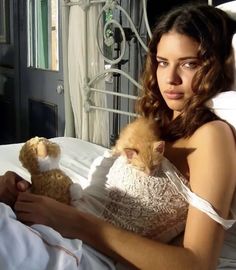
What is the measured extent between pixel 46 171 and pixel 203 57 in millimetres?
460

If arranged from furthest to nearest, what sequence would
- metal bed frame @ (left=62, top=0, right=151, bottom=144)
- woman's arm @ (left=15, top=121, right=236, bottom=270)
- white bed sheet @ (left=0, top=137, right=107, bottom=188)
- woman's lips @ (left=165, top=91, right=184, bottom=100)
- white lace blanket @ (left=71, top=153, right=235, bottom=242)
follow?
1. metal bed frame @ (left=62, top=0, right=151, bottom=144)
2. white bed sheet @ (left=0, top=137, right=107, bottom=188)
3. woman's lips @ (left=165, top=91, right=184, bottom=100)
4. white lace blanket @ (left=71, top=153, right=235, bottom=242)
5. woman's arm @ (left=15, top=121, right=236, bottom=270)

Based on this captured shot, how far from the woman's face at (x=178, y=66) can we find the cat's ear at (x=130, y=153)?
183mm

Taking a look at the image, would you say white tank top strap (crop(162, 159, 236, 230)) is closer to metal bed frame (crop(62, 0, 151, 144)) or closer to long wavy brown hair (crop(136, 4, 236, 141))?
long wavy brown hair (crop(136, 4, 236, 141))

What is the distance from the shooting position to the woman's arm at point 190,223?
0.78 m

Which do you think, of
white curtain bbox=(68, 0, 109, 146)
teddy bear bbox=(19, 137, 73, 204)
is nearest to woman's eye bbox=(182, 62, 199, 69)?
teddy bear bbox=(19, 137, 73, 204)

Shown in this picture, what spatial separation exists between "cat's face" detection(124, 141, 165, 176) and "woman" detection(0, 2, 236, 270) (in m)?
0.06

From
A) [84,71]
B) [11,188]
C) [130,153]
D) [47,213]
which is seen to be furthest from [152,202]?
[84,71]

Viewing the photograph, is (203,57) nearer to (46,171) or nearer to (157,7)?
(46,171)

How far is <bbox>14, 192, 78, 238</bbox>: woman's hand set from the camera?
0.84m

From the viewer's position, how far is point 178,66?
0.98 m

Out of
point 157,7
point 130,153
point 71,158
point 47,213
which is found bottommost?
point 71,158

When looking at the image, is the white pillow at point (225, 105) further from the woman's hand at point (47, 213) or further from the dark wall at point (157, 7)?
the dark wall at point (157, 7)

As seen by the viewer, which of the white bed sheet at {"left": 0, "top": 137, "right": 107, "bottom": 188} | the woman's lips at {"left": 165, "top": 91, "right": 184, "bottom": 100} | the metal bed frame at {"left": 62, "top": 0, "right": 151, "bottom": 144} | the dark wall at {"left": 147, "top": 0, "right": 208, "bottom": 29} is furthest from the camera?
the metal bed frame at {"left": 62, "top": 0, "right": 151, "bottom": 144}

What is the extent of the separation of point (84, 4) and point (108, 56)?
0.31 metres
